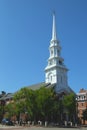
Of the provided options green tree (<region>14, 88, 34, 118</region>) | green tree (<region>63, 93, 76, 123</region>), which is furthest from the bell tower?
green tree (<region>14, 88, 34, 118</region>)

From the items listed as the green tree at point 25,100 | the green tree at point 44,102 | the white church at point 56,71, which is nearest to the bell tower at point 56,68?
the white church at point 56,71

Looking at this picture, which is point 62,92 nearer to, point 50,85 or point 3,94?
point 50,85

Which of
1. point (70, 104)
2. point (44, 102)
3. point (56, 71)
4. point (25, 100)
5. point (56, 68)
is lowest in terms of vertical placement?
point (44, 102)

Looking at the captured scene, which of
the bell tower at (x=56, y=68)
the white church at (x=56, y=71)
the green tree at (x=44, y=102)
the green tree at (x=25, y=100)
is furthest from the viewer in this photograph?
the bell tower at (x=56, y=68)

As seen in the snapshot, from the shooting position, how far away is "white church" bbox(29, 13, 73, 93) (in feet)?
326

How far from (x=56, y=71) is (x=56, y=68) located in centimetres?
108

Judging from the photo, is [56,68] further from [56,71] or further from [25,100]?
[25,100]

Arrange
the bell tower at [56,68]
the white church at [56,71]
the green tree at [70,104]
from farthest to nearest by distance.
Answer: the bell tower at [56,68], the white church at [56,71], the green tree at [70,104]

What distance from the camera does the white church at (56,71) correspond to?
3910 inches

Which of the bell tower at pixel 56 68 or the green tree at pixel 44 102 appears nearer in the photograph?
the green tree at pixel 44 102

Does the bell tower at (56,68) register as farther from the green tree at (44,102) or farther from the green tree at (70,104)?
the green tree at (44,102)

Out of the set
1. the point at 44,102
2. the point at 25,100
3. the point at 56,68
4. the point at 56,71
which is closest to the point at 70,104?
the point at 44,102

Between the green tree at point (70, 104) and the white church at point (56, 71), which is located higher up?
the white church at point (56, 71)

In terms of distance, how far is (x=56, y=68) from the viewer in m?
99.6
